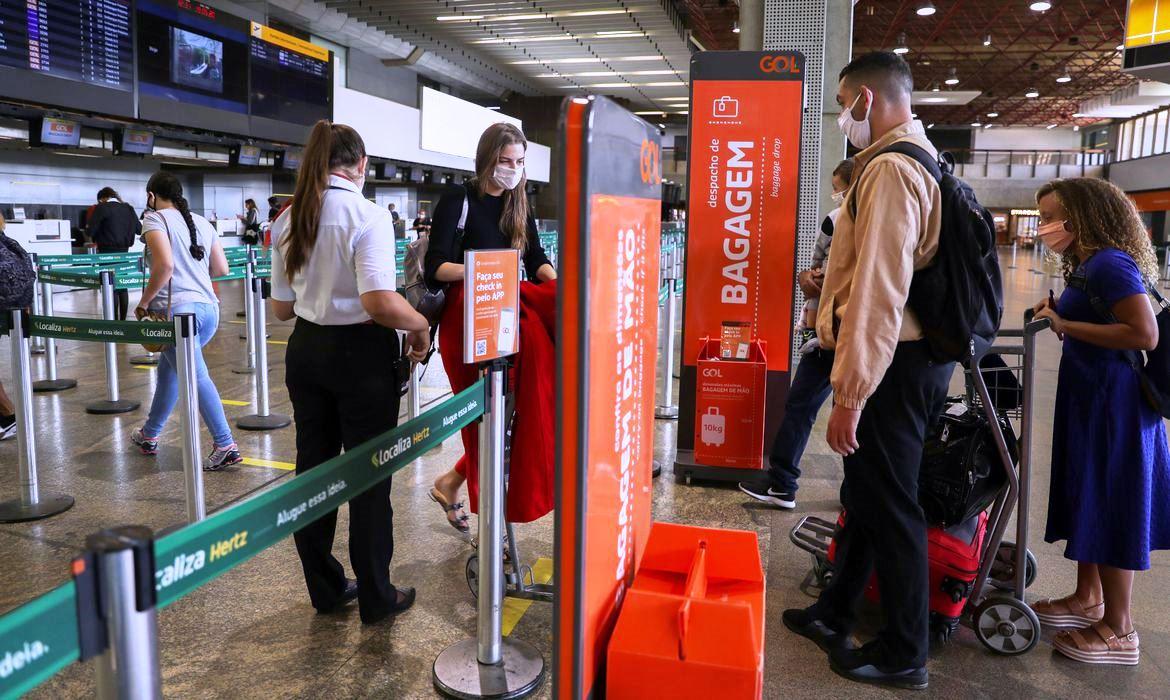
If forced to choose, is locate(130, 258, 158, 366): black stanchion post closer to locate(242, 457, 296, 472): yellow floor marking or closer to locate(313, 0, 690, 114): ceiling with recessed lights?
locate(242, 457, 296, 472): yellow floor marking

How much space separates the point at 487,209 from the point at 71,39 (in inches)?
331

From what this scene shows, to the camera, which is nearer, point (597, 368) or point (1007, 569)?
point (597, 368)

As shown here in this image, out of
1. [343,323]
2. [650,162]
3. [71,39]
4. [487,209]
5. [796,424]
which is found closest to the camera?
[650,162]

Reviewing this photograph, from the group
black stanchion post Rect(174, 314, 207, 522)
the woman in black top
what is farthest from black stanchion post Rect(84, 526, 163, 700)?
black stanchion post Rect(174, 314, 207, 522)

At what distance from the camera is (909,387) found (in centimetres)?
243

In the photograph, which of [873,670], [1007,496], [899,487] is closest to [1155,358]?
[1007,496]

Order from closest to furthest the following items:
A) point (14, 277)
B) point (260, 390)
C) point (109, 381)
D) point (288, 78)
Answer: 1. point (14, 277)
2. point (260, 390)
3. point (109, 381)
4. point (288, 78)

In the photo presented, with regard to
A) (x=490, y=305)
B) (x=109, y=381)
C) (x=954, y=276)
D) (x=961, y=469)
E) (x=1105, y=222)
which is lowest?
(x=109, y=381)

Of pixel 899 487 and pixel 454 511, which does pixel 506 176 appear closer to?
pixel 454 511

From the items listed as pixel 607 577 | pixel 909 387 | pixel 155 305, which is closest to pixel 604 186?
pixel 607 577

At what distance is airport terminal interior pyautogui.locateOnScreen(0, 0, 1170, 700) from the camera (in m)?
1.43

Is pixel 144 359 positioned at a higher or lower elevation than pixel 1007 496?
lower

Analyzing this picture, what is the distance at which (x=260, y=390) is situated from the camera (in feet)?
18.9

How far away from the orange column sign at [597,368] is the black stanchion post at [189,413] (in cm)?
248
